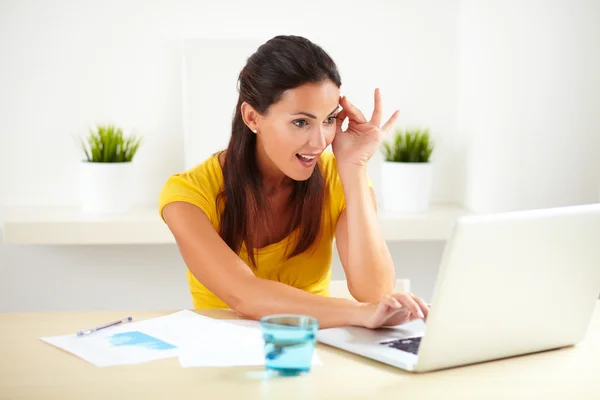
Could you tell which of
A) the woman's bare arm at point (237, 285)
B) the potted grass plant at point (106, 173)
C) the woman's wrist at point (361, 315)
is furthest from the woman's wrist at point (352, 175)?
the potted grass plant at point (106, 173)

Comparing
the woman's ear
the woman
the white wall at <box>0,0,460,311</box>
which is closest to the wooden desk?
the woman

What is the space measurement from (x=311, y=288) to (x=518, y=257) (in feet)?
3.15

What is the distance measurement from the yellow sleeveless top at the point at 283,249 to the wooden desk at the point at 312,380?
0.69 meters

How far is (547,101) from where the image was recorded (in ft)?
9.83

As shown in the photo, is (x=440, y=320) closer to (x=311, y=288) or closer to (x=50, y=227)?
(x=311, y=288)

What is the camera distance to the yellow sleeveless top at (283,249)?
6.92 feet

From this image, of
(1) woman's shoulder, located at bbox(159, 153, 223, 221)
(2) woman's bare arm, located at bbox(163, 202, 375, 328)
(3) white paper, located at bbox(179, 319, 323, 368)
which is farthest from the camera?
(1) woman's shoulder, located at bbox(159, 153, 223, 221)

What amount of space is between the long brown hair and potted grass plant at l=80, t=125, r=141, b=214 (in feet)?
3.28

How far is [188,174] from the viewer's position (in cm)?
212

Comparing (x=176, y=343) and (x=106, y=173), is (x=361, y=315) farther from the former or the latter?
(x=106, y=173)

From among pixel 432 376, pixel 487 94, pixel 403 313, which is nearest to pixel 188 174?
pixel 403 313

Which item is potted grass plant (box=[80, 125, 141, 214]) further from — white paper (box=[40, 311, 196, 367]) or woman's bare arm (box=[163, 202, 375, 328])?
white paper (box=[40, 311, 196, 367])

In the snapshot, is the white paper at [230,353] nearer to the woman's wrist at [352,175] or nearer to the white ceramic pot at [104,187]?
the woman's wrist at [352,175]

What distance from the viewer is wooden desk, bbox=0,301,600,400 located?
1272 millimetres
